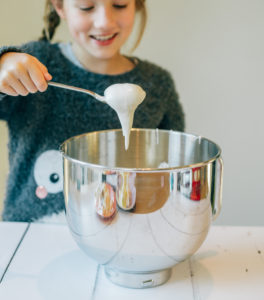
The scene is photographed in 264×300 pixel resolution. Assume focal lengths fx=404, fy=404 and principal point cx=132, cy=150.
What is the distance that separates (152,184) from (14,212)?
24.7 inches

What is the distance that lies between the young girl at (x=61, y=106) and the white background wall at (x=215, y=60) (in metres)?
0.29

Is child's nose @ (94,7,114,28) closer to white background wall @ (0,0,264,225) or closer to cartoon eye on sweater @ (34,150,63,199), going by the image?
cartoon eye on sweater @ (34,150,63,199)

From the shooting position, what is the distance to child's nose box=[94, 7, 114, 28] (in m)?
0.90

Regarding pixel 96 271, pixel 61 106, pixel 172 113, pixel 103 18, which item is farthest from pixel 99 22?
pixel 96 271

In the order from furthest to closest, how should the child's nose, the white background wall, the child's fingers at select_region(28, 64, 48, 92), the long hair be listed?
the white background wall
the long hair
the child's nose
the child's fingers at select_region(28, 64, 48, 92)

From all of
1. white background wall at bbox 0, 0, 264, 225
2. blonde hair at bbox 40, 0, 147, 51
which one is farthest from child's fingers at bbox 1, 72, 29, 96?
white background wall at bbox 0, 0, 264, 225

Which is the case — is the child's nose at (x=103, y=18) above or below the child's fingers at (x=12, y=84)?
above

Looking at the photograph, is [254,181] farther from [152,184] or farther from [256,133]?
[152,184]

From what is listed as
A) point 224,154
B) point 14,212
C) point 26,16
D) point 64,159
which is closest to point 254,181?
point 224,154

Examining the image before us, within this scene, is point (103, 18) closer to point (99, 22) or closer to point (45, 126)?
point (99, 22)

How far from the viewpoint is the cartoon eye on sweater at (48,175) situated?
100 cm

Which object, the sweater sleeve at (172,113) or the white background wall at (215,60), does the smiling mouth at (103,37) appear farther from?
the white background wall at (215,60)

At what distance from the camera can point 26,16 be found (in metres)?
1.35

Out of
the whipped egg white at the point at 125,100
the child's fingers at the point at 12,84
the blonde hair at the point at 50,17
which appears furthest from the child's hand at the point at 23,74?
the blonde hair at the point at 50,17
